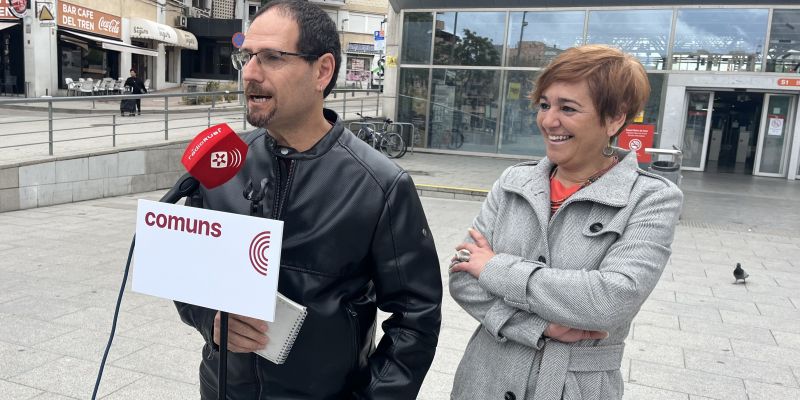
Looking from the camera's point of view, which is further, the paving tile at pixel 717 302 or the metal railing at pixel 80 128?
the metal railing at pixel 80 128

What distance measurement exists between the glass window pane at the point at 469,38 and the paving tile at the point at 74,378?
1413 cm

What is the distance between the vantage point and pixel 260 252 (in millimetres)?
1313

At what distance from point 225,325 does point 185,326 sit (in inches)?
130

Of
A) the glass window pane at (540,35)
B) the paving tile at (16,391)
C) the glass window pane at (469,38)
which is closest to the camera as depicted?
the paving tile at (16,391)

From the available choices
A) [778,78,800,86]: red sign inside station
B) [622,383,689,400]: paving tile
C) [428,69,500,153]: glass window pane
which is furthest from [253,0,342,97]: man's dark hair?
[778,78,800,86]: red sign inside station

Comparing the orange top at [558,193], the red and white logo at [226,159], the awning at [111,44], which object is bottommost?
the orange top at [558,193]

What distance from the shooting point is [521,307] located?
1.69 metres

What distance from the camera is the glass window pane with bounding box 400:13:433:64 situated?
1681 centimetres

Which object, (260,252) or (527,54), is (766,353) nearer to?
(260,252)

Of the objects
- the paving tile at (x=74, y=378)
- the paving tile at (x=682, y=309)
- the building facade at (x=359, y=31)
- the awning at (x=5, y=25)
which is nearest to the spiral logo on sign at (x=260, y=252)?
the paving tile at (x=74, y=378)

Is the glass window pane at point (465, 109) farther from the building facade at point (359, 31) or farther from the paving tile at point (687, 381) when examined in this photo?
the building facade at point (359, 31)

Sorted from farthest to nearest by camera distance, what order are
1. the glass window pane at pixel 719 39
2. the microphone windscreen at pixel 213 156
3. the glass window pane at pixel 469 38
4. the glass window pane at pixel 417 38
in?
1. the glass window pane at pixel 417 38
2. the glass window pane at pixel 469 38
3. the glass window pane at pixel 719 39
4. the microphone windscreen at pixel 213 156

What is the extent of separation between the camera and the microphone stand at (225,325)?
139 centimetres

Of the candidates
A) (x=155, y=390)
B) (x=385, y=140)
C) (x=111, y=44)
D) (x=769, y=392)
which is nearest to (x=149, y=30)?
(x=111, y=44)
